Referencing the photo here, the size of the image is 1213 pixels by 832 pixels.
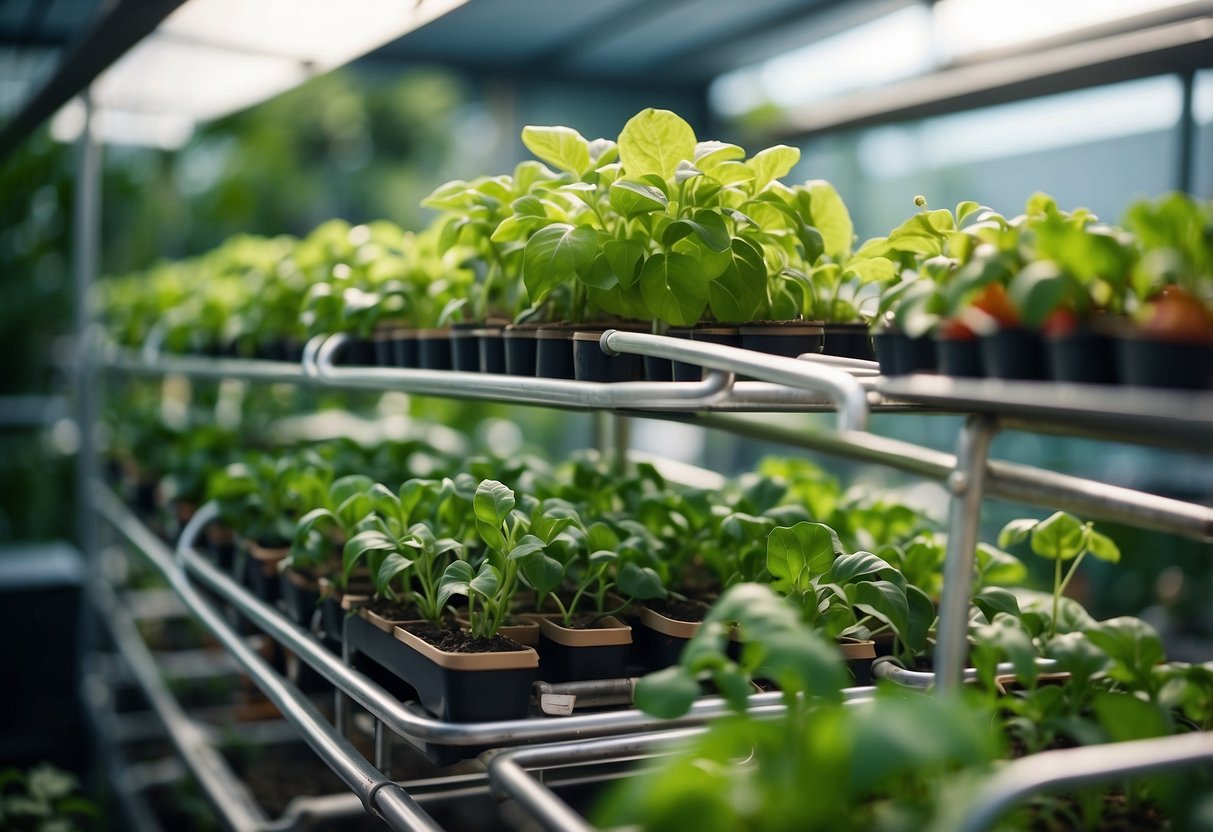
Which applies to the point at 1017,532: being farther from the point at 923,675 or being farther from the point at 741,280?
the point at 741,280

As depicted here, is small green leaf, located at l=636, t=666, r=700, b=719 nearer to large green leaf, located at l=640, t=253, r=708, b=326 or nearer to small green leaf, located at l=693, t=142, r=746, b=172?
large green leaf, located at l=640, t=253, r=708, b=326

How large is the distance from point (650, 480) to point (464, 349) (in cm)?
40

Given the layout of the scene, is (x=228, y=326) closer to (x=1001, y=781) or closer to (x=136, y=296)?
(x=136, y=296)

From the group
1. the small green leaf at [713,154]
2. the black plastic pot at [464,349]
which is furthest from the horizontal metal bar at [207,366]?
the small green leaf at [713,154]

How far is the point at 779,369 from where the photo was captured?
0.90m

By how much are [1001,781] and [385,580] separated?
739 mm

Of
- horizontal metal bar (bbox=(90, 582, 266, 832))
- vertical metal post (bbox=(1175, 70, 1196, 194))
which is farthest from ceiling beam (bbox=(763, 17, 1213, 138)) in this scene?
horizontal metal bar (bbox=(90, 582, 266, 832))

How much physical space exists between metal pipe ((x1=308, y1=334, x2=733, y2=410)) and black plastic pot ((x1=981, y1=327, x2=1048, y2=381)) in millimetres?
242

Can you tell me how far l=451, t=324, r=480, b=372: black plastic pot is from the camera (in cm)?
158

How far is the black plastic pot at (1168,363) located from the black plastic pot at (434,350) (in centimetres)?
111

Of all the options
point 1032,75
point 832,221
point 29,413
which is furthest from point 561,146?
point 29,413

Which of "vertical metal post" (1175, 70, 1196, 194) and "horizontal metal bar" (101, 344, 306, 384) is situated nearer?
"horizontal metal bar" (101, 344, 306, 384)

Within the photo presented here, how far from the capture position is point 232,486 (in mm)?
1926

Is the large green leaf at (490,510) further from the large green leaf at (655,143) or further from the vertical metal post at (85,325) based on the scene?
the vertical metal post at (85,325)
